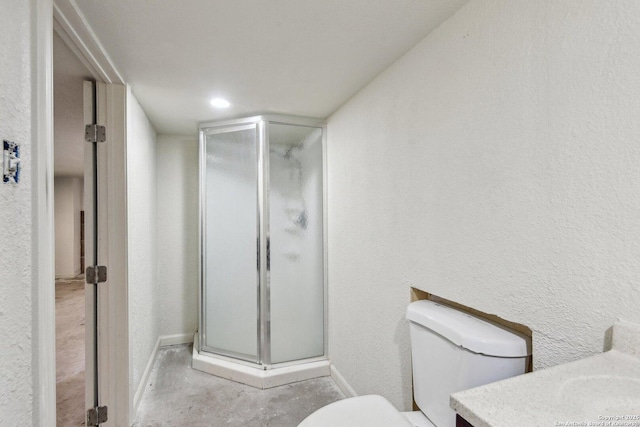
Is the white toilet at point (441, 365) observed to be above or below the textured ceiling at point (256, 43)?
below

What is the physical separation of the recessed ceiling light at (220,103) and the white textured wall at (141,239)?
50 cm

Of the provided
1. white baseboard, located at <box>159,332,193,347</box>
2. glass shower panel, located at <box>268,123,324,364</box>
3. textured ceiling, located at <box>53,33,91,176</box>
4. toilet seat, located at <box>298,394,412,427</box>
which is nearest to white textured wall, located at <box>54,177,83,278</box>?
textured ceiling, located at <box>53,33,91,176</box>

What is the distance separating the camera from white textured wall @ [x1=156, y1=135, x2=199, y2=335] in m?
3.05

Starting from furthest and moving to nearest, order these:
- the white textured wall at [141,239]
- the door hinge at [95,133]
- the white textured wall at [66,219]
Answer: the white textured wall at [66,219]
the white textured wall at [141,239]
the door hinge at [95,133]

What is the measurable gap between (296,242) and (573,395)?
206cm

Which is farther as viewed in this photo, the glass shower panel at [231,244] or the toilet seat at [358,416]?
the glass shower panel at [231,244]

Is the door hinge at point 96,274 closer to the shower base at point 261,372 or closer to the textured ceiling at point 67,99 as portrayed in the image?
the textured ceiling at point 67,99

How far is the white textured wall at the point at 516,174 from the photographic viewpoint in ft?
2.49

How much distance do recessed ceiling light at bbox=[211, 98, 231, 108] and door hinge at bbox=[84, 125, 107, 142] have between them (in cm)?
70

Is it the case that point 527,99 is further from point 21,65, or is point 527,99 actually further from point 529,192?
point 21,65

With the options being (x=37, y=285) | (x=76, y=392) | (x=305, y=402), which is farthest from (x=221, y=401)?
(x=37, y=285)

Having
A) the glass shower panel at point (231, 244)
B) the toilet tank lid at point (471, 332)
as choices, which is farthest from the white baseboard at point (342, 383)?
the toilet tank lid at point (471, 332)

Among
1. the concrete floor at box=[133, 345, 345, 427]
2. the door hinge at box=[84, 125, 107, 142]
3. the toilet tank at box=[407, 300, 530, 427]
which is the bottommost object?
the concrete floor at box=[133, 345, 345, 427]

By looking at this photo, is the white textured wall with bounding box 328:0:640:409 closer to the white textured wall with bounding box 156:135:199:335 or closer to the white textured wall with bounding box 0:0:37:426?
the white textured wall with bounding box 0:0:37:426
